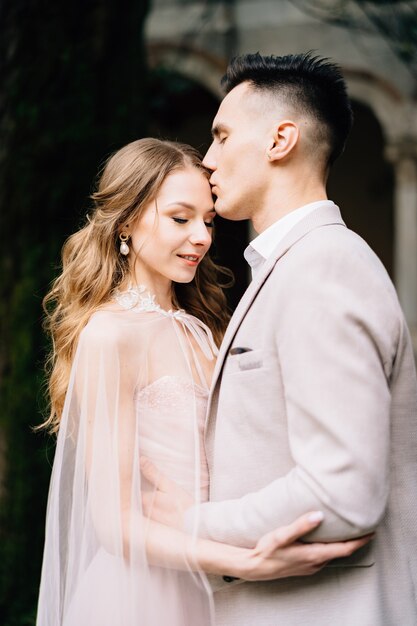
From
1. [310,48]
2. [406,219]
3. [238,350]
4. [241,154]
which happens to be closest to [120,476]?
[238,350]

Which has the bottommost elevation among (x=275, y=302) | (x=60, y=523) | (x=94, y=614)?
(x=94, y=614)

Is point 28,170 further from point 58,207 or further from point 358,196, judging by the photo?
point 358,196

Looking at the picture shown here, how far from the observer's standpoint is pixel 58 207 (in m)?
3.91

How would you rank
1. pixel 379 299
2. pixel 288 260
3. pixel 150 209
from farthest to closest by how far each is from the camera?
pixel 150 209, pixel 288 260, pixel 379 299

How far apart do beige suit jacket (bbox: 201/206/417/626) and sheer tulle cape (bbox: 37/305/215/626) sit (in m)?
0.17

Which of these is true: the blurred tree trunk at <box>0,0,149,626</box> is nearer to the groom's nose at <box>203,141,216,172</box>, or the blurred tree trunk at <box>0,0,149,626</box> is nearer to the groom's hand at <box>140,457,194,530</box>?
the groom's nose at <box>203,141,216,172</box>

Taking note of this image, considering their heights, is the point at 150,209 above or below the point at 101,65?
below

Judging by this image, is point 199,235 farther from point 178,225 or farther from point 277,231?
point 277,231

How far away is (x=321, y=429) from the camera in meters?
1.67

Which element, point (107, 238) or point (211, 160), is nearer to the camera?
point (211, 160)

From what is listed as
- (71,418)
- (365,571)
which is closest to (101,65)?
(71,418)

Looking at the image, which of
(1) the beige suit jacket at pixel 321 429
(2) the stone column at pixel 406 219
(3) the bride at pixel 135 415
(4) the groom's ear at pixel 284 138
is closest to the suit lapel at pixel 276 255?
(1) the beige suit jacket at pixel 321 429

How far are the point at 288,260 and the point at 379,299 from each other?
266mm

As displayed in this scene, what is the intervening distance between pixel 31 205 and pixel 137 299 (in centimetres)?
166
